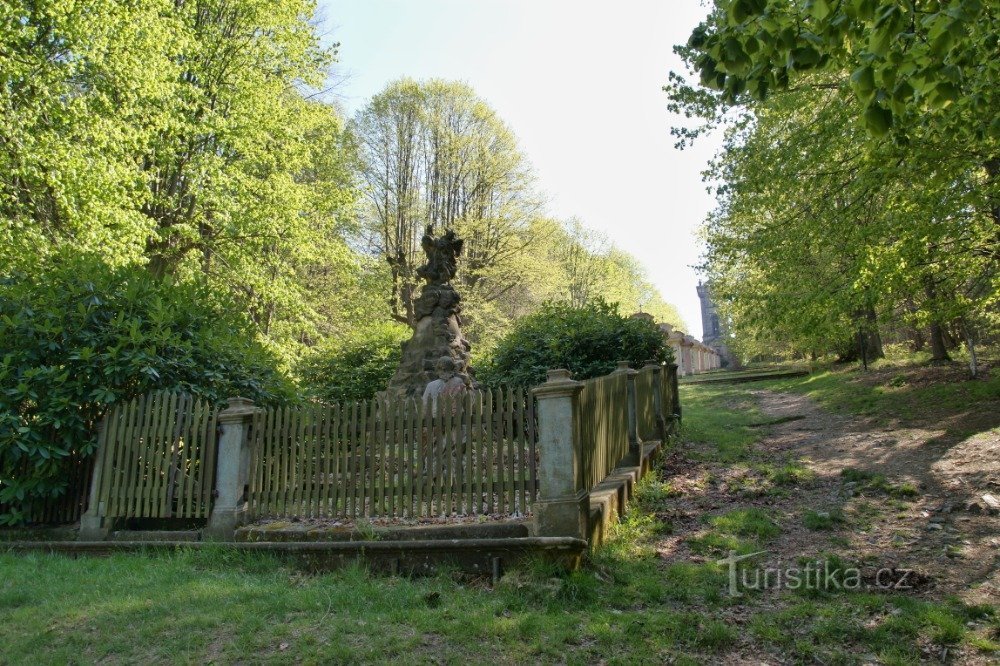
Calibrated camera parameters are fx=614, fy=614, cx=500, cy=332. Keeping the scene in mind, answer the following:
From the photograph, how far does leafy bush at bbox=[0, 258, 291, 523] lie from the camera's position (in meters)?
6.71

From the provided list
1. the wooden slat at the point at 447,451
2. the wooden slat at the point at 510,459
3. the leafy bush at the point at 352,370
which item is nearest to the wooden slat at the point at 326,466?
the wooden slat at the point at 447,451

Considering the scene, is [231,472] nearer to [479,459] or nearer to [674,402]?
[479,459]

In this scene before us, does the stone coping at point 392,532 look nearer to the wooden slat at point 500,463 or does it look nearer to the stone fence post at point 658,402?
the wooden slat at point 500,463

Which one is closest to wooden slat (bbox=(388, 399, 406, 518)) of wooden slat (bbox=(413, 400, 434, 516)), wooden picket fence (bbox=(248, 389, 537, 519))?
wooden picket fence (bbox=(248, 389, 537, 519))

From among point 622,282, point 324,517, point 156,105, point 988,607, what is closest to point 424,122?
point 156,105

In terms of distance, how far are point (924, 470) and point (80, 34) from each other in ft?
51.5

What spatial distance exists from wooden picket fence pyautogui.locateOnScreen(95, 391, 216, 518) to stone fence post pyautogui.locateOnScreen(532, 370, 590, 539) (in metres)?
3.65

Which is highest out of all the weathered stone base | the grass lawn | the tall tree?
the tall tree

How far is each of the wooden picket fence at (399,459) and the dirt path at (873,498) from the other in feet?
5.63

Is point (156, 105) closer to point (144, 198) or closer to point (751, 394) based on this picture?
point (144, 198)

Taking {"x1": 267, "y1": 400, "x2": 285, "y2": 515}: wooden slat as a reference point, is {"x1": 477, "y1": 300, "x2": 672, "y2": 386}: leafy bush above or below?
above

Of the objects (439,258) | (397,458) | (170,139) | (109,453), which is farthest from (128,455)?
(170,139)

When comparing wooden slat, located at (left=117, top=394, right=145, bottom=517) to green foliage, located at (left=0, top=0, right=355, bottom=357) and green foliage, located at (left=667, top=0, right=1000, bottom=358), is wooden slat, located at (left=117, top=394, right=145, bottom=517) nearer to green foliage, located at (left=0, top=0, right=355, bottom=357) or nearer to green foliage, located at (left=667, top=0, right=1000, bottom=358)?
green foliage, located at (left=0, top=0, right=355, bottom=357)

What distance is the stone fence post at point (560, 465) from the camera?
510cm
